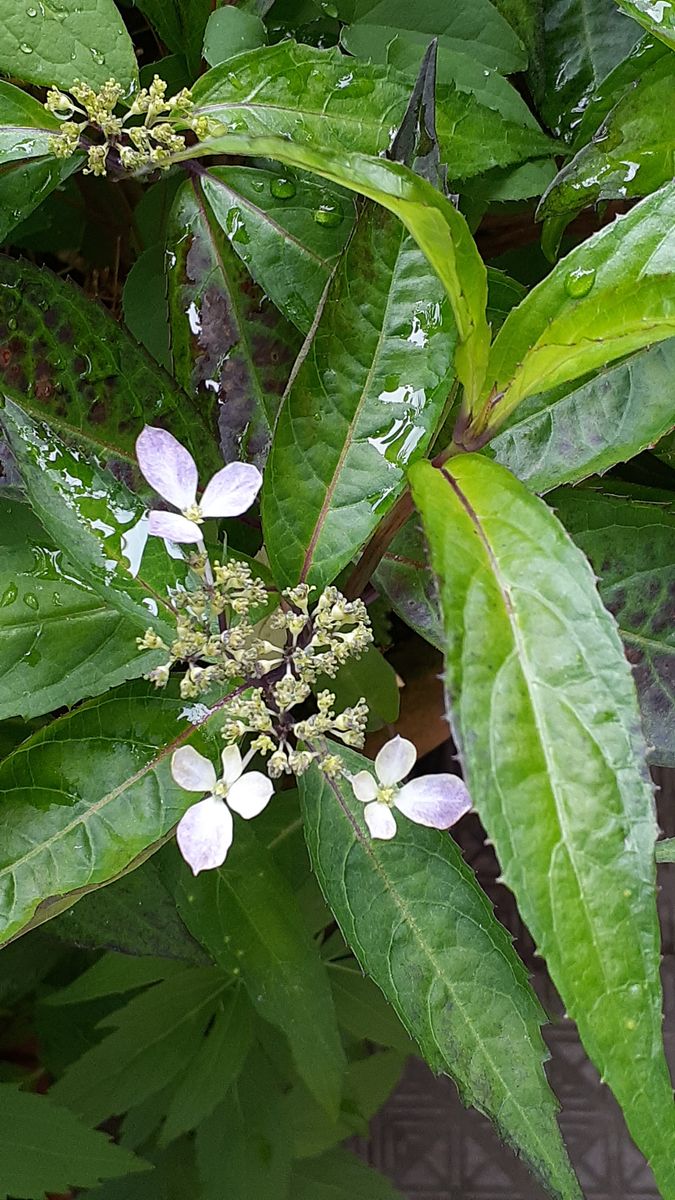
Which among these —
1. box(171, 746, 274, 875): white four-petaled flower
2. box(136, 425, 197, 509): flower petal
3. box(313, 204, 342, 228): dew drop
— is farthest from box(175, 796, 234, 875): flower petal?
box(313, 204, 342, 228): dew drop

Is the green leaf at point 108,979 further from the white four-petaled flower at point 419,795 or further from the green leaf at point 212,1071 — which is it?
the white four-petaled flower at point 419,795

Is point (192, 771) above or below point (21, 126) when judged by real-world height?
below

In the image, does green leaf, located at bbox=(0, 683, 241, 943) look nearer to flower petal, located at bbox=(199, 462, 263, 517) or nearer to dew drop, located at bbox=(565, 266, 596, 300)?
flower petal, located at bbox=(199, 462, 263, 517)

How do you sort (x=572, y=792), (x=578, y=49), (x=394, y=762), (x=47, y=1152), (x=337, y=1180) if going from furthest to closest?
(x=337, y=1180), (x=47, y=1152), (x=578, y=49), (x=394, y=762), (x=572, y=792)

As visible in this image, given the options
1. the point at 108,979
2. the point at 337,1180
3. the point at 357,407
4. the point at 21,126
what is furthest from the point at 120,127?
the point at 337,1180

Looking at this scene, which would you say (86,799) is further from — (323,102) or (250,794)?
(323,102)

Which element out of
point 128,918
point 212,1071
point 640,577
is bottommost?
point 212,1071

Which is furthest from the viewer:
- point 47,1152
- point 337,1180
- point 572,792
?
point 337,1180

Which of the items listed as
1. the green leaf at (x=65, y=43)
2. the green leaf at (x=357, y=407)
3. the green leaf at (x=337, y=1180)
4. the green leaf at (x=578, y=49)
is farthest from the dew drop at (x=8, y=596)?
the green leaf at (x=337, y=1180)
